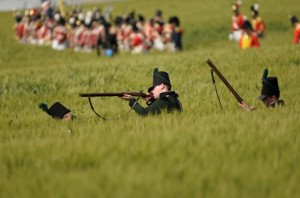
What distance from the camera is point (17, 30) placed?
41.3 m

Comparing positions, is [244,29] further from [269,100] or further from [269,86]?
→ [269,86]

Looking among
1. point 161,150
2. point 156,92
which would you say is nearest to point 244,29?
point 156,92

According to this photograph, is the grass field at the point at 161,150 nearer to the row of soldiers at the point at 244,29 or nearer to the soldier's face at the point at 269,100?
the soldier's face at the point at 269,100

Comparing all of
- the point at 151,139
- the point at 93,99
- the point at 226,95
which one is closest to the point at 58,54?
the point at 93,99

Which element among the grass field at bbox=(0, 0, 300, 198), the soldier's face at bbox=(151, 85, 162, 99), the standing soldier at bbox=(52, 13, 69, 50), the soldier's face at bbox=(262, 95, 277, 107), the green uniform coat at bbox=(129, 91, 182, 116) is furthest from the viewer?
the standing soldier at bbox=(52, 13, 69, 50)

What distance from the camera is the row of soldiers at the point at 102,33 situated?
28.2 m

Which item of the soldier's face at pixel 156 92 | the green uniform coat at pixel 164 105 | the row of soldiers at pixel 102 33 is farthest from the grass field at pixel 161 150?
the row of soldiers at pixel 102 33

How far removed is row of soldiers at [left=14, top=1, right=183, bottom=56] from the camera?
28.2 meters

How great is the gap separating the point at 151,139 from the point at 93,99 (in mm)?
6542

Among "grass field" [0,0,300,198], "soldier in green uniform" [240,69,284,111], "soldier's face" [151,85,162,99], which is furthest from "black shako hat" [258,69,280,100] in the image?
"soldier's face" [151,85,162,99]

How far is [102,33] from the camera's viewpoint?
2898cm

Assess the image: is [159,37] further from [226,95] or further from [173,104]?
[173,104]

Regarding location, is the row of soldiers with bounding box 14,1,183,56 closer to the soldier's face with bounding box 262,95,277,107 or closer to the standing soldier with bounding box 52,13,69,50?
the standing soldier with bounding box 52,13,69,50

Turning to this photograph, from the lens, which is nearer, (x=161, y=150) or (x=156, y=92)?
(x=161, y=150)
